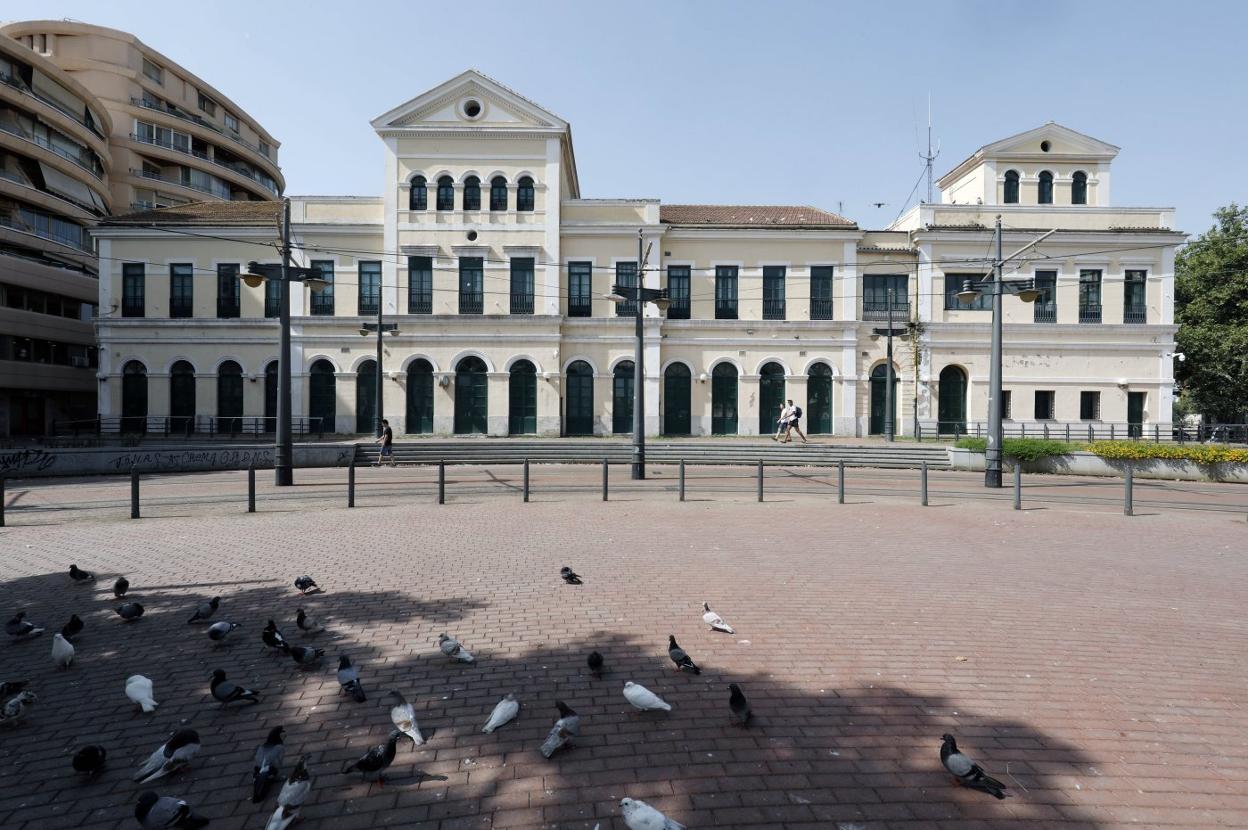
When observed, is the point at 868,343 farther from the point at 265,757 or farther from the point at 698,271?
the point at 265,757

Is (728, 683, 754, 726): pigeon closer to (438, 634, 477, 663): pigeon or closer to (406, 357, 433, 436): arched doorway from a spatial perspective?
(438, 634, 477, 663): pigeon

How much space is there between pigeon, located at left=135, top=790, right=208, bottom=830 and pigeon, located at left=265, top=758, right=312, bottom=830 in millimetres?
325

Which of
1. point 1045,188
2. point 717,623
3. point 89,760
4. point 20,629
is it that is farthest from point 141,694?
point 1045,188

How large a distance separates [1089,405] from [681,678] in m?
34.7

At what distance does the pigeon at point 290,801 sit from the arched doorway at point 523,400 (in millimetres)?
26806

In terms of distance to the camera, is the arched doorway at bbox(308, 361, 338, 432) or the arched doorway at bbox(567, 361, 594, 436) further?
the arched doorway at bbox(567, 361, 594, 436)

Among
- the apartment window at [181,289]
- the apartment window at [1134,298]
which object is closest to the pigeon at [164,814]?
the apartment window at [181,289]

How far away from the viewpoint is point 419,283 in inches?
1163

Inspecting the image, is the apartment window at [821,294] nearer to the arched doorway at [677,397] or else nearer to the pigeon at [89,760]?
the arched doorway at [677,397]

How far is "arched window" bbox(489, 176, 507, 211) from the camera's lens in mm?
29391

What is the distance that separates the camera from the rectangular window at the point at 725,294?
3091cm

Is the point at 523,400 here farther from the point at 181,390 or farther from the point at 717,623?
the point at 717,623

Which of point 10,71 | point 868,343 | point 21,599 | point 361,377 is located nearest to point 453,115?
point 361,377

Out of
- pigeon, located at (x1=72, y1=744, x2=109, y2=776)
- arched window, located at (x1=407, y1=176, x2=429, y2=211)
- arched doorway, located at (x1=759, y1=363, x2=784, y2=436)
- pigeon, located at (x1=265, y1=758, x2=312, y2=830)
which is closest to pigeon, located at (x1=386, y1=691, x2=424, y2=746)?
pigeon, located at (x1=265, y1=758, x2=312, y2=830)
